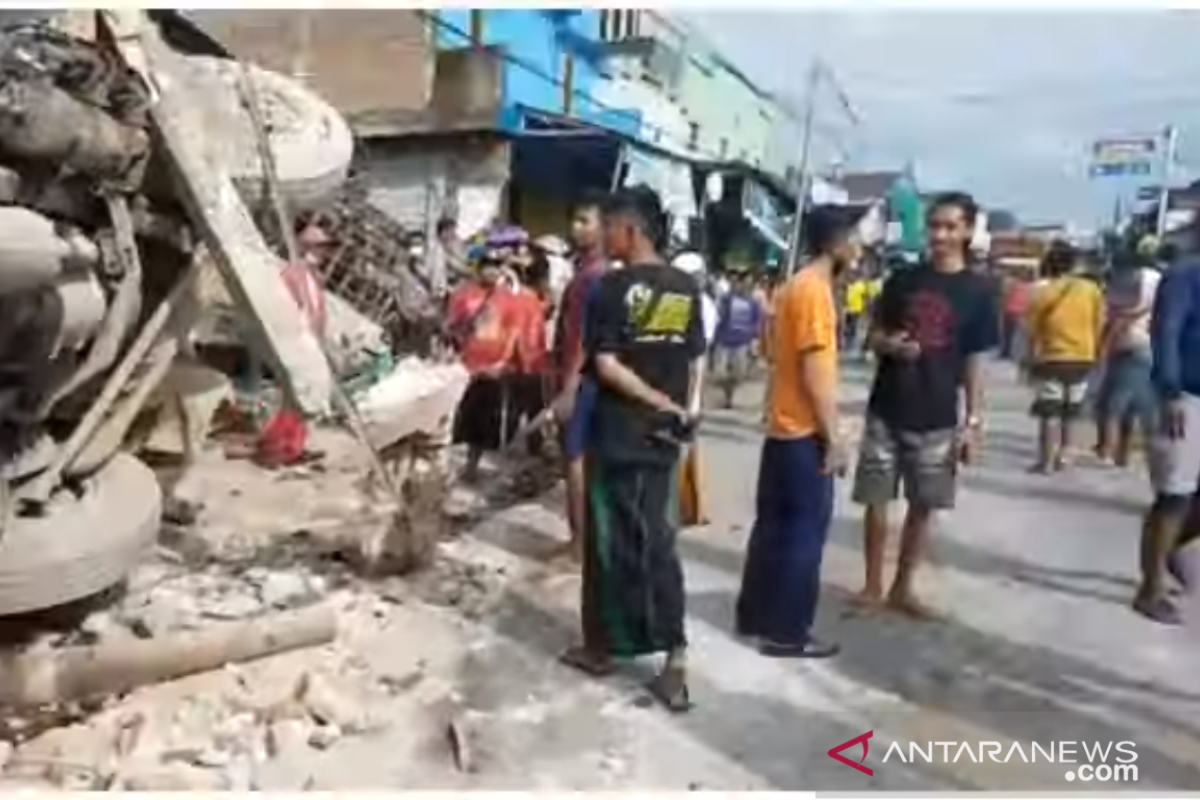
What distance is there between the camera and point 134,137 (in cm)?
395

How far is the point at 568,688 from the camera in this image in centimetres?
401

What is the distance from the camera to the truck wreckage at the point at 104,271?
3.53 metres

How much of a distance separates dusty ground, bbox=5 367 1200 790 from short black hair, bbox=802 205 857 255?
3.85ft

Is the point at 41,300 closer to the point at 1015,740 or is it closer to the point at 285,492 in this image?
the point at 1015,740

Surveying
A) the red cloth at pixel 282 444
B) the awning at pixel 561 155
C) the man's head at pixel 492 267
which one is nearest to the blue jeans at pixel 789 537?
the man's head at pixel 492 267

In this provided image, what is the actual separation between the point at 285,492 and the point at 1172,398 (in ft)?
12.3

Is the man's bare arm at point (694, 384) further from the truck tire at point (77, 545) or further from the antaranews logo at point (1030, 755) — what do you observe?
the truck tire at point (77, 545)

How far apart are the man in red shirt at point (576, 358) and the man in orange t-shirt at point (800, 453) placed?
626 millimetres

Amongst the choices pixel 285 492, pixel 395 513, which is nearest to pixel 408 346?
pixel 285 492

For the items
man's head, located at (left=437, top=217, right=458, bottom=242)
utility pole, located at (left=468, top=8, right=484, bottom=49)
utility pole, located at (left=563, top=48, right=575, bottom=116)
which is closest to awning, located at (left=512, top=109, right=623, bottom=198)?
utility pole, located at (left=563, top=48, right=575, bottom=116)

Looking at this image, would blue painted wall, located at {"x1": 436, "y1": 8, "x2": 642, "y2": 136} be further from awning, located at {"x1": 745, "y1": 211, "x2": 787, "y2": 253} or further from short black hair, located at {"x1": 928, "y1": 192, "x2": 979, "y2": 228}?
short black hair, located at {"x1": 928, "y1": 192, "x2": 979, "y2": 228}

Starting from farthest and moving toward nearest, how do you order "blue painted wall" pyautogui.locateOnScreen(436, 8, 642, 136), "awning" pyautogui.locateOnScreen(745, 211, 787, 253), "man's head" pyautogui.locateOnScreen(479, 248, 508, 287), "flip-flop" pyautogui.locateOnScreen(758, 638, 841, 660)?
"awning" pyautogui.locateOnScreen(745, 211, 787, 253) → "blue painted wall" pyautogui.locateOnScreen(436, 8, 642, 136) → "man's head" pyautogui.locateOnScreen(479, 248, 508, 287) → "flip-flop" pyautogui.locateOnScreen(758, 638, 841, 660)

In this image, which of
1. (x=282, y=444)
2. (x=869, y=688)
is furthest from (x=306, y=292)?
(x=869, y=688)

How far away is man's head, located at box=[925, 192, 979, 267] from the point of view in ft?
14.8
